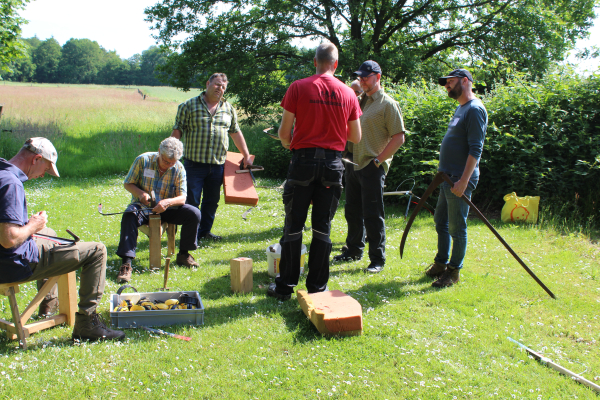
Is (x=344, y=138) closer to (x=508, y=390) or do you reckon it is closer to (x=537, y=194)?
(x=508, y=390)

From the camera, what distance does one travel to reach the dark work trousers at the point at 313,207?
373cm

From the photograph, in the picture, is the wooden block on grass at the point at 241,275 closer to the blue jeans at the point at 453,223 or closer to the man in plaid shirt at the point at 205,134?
the man in plaid shirt at the point at 205,134

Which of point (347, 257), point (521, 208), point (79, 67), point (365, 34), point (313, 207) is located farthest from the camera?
point (79, 67)

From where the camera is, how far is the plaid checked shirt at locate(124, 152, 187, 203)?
Result: 497 centimetres

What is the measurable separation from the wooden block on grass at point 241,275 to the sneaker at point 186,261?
90 centimetres

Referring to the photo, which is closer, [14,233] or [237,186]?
[14,233]

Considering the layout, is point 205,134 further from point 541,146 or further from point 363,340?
point 541,146

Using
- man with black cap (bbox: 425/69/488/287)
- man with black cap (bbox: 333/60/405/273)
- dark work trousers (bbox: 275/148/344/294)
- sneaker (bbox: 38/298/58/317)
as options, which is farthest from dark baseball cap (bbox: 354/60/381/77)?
sneaker (bbox: 38/298/58/317)

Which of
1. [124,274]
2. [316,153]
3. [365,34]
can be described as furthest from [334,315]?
[365,34]

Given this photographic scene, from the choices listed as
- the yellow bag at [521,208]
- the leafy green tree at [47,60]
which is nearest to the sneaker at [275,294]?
the yellow bag at [521,208]

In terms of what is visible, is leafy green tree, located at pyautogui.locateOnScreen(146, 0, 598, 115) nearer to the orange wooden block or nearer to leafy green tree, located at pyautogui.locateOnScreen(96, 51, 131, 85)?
the orange wooden block

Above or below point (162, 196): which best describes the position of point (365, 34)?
above

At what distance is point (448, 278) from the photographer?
4613 millimetres

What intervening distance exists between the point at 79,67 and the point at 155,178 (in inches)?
3521
